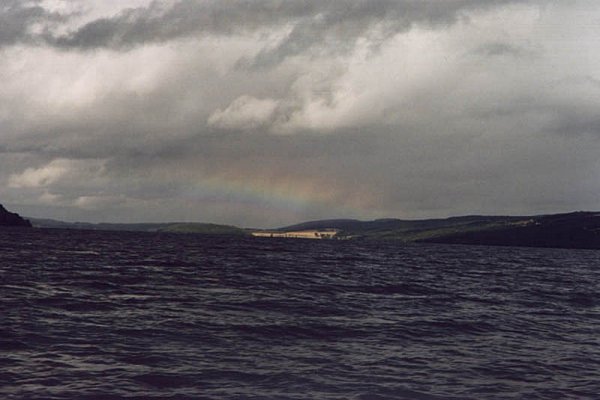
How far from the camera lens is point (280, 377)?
1741cm

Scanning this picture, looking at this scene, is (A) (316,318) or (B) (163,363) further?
(A) (316,318)

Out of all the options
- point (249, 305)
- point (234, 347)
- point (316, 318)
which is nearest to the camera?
point (234, 347)

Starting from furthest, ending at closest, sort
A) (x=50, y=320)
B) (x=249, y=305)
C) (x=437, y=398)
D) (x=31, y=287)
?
1. (x=31, y=287)
2. (x=249, y=305)
3. (x=50, y=320)
4. (x=437, y=398)

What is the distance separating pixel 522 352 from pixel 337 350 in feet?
26.1

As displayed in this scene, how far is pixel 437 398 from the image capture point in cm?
1592

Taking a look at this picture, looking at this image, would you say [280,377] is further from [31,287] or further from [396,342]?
[31,287]

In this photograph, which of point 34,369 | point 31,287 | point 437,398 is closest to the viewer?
point 437,398

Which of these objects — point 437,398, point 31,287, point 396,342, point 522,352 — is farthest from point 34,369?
point 31,287

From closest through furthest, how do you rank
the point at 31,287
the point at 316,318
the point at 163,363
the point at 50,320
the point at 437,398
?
the point at 437,398 → the point at 163,363 → the point at 50,320 → the point at 316,318 → the point at 31,287

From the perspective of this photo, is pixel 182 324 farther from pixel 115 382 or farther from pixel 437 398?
pixel 437 398

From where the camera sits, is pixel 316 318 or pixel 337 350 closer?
pixel 337 350

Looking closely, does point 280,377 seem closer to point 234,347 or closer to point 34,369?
point 234,347

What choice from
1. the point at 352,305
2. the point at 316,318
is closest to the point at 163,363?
the point at 316,318

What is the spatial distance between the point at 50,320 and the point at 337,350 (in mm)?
13293
